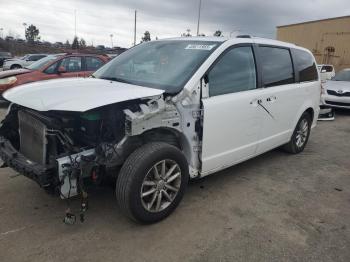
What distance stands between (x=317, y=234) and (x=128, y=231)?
180cm

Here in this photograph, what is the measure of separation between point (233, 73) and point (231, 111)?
0.48 meters

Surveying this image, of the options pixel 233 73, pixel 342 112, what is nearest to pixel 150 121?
pixel 233 73

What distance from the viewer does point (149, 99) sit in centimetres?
321

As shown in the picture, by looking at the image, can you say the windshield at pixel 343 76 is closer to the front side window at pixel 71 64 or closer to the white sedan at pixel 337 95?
the white sedan at pixel 337 95

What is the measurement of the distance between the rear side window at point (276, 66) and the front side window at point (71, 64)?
6.13m

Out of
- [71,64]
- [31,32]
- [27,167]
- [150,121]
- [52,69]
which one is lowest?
[27,167]

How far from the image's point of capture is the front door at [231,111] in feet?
12.0

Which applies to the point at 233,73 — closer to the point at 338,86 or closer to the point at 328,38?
the point at 338,86

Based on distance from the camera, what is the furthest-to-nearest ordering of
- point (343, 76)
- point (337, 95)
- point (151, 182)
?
point (343, 76), point (337, 95), point (151, 182)

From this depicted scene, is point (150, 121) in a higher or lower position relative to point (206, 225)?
higher

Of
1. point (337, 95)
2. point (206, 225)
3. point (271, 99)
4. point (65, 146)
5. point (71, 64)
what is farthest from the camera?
point (337, 95)

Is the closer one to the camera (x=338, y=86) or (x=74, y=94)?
(x=74, y=94)

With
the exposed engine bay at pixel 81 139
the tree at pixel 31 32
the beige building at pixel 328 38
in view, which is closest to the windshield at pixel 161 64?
the exposed engine bay at pixel 81 139

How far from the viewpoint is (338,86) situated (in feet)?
35.2
